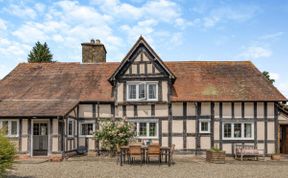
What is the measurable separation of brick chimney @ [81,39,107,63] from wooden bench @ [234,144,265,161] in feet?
41.7

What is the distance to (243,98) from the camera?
22.0 m

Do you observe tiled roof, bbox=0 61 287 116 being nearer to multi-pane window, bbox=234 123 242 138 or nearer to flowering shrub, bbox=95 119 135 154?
multi-pane window, bbox=234 123 242 138

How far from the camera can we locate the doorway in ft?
74.5

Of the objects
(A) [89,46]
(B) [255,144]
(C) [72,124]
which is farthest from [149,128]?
(A) [89,46]

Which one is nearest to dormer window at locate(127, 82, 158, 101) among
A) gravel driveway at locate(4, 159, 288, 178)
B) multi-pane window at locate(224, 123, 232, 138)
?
multi-pane window at locate(224, 123, 232, 138)

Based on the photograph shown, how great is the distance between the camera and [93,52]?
92.1 ft

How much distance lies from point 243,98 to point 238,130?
205 centimetres

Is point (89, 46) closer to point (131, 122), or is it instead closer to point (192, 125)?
point (131, 122)

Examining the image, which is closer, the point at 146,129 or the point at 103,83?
the point at 146,129

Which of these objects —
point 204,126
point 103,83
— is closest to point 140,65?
point 103,83

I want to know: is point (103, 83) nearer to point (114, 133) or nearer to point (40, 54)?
point (114, 133)

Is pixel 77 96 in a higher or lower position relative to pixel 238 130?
higher

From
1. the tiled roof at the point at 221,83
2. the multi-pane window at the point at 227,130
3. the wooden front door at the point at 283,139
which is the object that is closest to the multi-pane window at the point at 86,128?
the tiled roof at the point at 221,83

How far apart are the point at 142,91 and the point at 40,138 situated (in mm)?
7522
